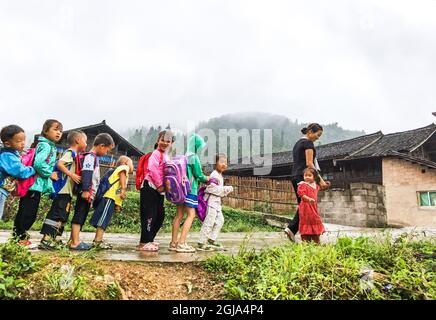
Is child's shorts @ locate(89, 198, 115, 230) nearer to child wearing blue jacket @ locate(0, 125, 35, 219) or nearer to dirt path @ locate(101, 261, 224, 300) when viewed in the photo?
child wearing blue jacket @ locate(0, 125, 35, 219)

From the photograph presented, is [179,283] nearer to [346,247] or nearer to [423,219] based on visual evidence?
[346,247]

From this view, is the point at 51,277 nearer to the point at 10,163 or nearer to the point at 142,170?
the point at 10,163

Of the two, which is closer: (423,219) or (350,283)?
(350,283)

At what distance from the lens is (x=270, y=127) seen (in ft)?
267

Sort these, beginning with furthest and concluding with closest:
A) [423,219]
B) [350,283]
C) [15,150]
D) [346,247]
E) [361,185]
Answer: [423,219], [361,185], [15,150], [346,247], [350,283]

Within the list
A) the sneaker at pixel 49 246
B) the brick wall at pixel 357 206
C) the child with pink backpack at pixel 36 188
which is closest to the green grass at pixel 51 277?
the sneaker at pixel 49 246

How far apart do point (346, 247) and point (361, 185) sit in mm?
10359

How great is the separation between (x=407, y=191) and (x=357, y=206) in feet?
14.0

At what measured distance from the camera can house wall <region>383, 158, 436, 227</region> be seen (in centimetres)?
1451

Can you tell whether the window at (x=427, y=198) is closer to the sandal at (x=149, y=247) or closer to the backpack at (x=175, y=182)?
the backpack at (x=175, y=182)

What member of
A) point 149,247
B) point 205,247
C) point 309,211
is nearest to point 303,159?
point 309,211

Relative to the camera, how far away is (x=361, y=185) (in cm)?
1261
